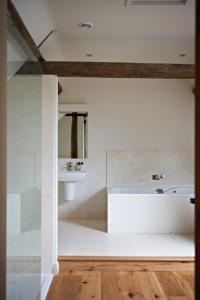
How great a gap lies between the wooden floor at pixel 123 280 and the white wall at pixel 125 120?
248 centimetres

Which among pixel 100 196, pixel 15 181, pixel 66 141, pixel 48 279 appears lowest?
pixel 48 279

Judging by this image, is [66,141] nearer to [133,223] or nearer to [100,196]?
[100,196]

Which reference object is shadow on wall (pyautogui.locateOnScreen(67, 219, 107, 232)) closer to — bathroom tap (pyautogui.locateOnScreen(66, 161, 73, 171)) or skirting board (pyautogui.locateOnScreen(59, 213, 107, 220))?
skirting board (pyautogui.locateOnScreen(59, 213, 107, 220))

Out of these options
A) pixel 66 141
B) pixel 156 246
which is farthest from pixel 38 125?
pixel 66 141

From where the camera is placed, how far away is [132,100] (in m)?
5.98

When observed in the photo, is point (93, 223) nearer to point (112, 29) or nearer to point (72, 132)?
point (72, 132)

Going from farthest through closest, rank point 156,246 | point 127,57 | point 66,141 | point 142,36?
point 66,141, point 127,57, point 156,246, point 142,36

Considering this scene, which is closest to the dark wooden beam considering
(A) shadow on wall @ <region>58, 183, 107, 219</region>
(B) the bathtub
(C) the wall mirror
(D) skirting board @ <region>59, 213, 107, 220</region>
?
(B) the bathtub

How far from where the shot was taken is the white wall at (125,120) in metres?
5.96

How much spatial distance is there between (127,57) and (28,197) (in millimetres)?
2770

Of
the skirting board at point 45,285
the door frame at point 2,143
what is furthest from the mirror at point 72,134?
the door frame at point 2,143

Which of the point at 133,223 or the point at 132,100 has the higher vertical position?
the point at 132,100

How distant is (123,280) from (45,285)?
808mm

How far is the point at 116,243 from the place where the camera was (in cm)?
423
